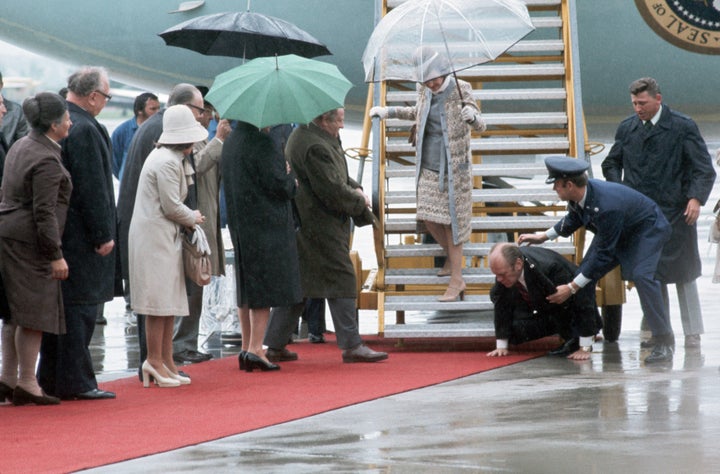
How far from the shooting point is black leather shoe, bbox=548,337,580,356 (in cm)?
763

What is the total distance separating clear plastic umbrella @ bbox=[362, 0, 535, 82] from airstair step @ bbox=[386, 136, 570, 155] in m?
1.15

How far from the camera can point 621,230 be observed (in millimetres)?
7480

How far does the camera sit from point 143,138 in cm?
732

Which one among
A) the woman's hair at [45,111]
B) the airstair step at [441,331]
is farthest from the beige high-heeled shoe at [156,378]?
the airstair step at [441,331]

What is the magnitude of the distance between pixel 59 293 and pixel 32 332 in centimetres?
22

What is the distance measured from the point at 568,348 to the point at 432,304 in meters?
0.95

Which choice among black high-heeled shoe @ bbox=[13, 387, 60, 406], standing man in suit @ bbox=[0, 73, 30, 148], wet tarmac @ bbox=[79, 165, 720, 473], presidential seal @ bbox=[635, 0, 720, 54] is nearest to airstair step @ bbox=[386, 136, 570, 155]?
presidential seal @ bbox=[635, 0, 720, 54]

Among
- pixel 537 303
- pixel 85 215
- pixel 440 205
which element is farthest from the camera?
pixel 440 205

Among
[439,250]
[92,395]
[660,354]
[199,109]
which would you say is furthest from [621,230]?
[92,395]

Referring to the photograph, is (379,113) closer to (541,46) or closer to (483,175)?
(483,175)

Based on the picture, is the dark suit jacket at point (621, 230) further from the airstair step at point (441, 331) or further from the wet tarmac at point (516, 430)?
the airstair step at point (441, 331)

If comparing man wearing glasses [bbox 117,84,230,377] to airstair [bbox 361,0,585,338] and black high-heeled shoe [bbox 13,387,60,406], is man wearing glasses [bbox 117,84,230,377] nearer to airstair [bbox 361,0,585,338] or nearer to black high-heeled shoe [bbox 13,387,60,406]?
black high-heeled shoe [bbox 13,387,60,406]

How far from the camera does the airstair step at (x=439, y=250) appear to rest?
8578 mm

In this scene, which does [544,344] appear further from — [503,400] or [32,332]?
[32,332]
